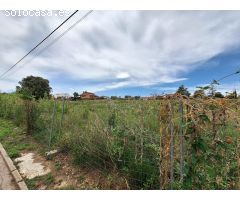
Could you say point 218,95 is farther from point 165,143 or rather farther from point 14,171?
point 14,171

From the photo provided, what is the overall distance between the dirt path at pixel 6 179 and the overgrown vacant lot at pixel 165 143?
4.51ft

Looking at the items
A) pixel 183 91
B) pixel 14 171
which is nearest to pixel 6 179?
pixel 14 171

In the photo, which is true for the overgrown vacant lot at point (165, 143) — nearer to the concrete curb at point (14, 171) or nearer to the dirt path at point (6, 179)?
the concrete curb at point (14, 171)

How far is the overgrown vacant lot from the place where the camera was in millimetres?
2994

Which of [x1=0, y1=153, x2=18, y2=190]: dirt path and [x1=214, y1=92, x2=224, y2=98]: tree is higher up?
[x1=214, y1=92, x2=224, y2=98]: tree

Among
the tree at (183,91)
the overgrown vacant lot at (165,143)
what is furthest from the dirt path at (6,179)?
the tree at (183,91)

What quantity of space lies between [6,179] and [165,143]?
3.68m

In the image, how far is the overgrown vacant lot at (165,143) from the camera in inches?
118

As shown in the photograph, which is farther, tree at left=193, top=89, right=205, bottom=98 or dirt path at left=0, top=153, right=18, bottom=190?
dirt path at left=0, top=153, right=18, bottom=190

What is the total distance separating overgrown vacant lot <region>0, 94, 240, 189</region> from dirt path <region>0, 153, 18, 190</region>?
138 cm

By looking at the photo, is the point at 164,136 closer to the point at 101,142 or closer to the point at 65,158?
the point at 101,142

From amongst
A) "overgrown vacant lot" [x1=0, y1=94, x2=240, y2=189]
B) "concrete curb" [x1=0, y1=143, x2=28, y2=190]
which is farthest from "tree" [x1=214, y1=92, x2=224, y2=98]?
"concrete curb" [x1=0, y1=143, x2=28, y2=190]

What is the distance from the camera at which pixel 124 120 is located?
467cm

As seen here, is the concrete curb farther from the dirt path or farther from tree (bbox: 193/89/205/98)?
tree (bbox: 193/89/205/98)
